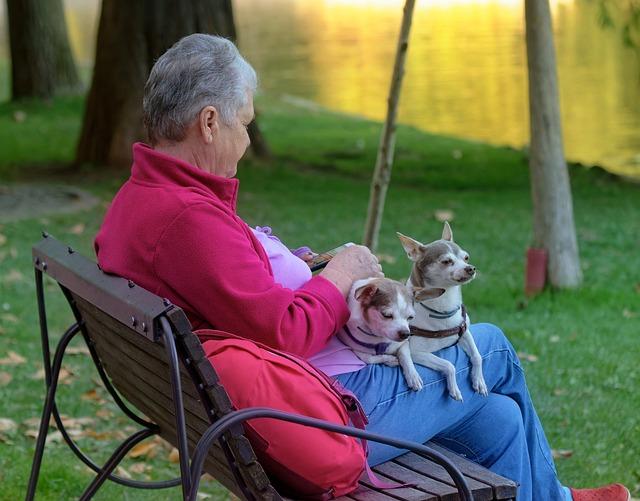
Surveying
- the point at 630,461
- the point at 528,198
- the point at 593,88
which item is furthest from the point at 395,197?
the point at 593,88

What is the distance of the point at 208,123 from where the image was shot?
274 cm

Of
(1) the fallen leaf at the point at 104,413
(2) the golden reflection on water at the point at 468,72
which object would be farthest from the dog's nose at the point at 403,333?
(2) the golden reflection on water at the point at 468,72

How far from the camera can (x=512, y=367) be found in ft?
10.0

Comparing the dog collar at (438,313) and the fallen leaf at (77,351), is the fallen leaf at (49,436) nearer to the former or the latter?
the fallen leaf at (77,351)

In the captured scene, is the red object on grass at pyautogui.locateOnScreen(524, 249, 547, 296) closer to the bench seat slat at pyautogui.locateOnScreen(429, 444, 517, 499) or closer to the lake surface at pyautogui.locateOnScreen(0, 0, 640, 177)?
the lake surface at pyautogui.locateOnScreen(0, 0, 640, 177)

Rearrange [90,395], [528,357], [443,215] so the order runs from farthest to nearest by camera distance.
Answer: [443,215]
[528,357]
[90,395]

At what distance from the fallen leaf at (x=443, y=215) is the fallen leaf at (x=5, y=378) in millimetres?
4301

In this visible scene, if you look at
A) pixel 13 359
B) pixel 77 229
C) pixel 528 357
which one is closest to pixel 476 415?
pixel 528 357

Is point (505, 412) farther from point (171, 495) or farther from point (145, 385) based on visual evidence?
point (171, 495)

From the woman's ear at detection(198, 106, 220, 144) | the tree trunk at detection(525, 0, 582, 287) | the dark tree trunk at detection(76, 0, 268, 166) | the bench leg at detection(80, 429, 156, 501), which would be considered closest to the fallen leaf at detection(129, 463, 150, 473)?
the bench leg at detection(80, 429, 156, 501)

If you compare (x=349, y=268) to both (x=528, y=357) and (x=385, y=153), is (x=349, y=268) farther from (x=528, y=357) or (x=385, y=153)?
(x=528, y=357)

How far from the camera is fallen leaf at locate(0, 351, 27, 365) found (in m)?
5.46

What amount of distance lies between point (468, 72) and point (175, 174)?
1666cm

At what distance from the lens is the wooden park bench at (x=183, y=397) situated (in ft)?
7.66
